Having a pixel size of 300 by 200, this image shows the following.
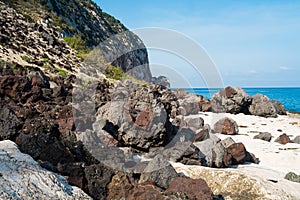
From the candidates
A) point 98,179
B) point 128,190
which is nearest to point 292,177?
point 128,190

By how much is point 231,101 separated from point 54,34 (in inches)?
981

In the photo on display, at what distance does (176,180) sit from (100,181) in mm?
1072

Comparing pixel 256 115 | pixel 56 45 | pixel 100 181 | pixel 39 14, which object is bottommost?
pixel 100 181

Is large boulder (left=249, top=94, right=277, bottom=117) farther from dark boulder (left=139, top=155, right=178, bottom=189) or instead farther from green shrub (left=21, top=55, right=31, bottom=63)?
green shrub (left=21, top=55, right=31, bottom=63)

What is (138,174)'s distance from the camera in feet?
19.2

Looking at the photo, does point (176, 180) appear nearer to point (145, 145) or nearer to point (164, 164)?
point (164, 164)

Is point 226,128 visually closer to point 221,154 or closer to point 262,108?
point 221,154

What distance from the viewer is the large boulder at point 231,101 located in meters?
18.9

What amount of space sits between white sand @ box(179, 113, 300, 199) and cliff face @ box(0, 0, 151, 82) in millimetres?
14803

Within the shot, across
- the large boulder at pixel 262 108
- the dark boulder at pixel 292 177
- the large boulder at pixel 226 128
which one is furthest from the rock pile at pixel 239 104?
the dark boulder at pixel 292 177

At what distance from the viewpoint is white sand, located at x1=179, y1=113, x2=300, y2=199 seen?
22.1ft

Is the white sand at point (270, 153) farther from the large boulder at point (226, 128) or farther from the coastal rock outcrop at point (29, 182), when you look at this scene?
the coastal rock outcrop at point (29, 182)

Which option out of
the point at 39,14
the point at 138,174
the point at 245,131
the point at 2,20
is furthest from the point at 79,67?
the point at 138,174

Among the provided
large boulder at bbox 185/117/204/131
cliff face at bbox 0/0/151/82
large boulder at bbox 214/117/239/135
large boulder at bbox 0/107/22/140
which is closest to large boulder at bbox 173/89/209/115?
large boulder at bbox 214/117/239/135
